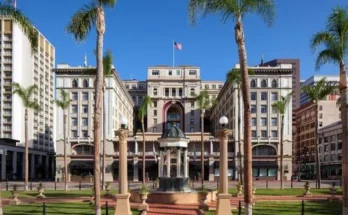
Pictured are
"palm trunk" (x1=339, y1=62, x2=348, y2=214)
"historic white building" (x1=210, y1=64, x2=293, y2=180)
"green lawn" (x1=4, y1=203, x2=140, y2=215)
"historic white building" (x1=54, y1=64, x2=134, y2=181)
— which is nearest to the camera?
"palm trunk" (x1=339, y1=62, x2=348, y2=214)

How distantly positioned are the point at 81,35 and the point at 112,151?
69912 mm

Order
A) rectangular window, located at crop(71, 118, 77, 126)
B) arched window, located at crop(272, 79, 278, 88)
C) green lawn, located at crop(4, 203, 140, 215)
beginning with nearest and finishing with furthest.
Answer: green lawn, located at crop(4, 203, 140, 215)
arched window, located at crop(272, 79, 278, 88)
rectangular window, located at crop(71, 118, 77, 126)

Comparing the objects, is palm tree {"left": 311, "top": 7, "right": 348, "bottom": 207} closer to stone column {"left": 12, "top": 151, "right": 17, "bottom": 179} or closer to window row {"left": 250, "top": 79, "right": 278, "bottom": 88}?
window row {"left": 250, "top": 79, "right": 278, "bottom": 88}

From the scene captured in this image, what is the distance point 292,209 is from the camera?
91.2ft

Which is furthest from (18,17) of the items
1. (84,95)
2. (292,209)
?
(84,95)

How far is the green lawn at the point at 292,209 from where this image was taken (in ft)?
86.0

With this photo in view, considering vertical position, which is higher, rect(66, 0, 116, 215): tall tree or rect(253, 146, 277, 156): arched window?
rect(66, 0, 116, 215): tall tree

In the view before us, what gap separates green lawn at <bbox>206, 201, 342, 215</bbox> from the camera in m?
26.2

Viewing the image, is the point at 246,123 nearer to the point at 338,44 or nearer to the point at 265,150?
the point at 338,44

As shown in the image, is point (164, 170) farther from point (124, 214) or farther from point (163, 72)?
point (163, 72)

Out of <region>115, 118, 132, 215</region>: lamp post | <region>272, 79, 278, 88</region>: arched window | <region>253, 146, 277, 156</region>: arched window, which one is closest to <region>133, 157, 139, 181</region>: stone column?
<region>253, 146, 277, 156</region>: arched window

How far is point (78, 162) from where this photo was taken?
8881 centimetres

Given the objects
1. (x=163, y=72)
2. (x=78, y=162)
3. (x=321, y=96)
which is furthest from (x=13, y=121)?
(x=321, y=96)

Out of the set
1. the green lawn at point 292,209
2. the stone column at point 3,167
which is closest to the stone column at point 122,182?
the green lawn at point 292,209
